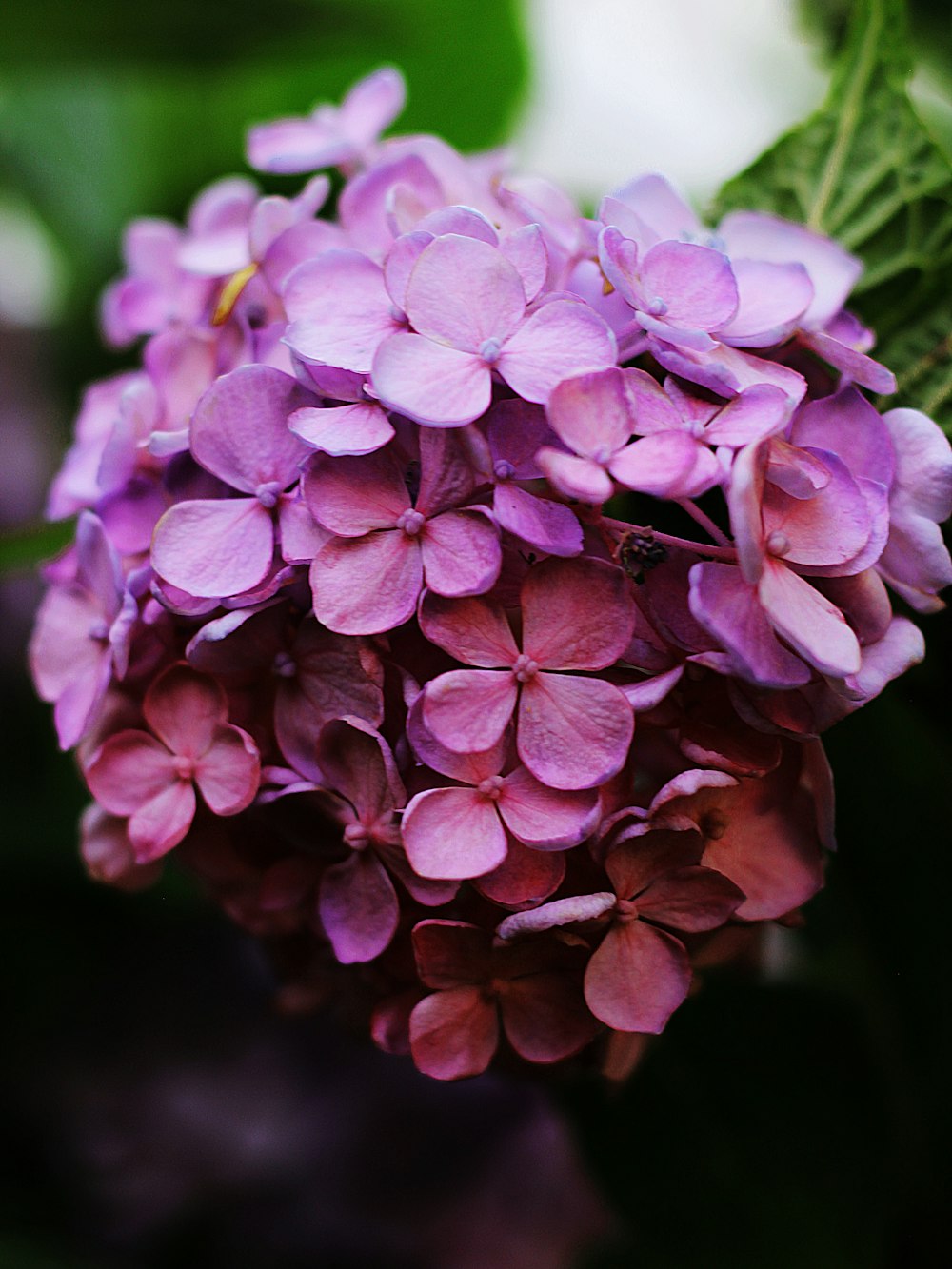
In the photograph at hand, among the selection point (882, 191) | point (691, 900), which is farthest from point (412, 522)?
point (882, 191)

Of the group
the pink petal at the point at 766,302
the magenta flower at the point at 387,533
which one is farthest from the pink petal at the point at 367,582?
the pink petal at the point at 766,302

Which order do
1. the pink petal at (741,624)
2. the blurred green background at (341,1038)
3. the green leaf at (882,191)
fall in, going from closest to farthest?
the pink petal at (741,624), the green leaf at (882,191), the blurred green background at (341,1038)

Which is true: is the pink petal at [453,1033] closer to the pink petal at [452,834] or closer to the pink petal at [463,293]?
the pink petal at [452,834]

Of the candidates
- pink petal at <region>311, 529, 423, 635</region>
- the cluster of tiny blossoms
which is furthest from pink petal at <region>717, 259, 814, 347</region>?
pink petal at <region>311, 529, 423, 635</region>

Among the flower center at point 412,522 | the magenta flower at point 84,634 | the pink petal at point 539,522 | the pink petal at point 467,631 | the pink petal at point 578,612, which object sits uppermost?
the pink petal at point 539,522

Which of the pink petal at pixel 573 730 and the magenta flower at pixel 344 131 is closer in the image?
the pink petal at pixel 573 730

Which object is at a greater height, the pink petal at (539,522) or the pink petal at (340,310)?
the pink petal at (539,522)

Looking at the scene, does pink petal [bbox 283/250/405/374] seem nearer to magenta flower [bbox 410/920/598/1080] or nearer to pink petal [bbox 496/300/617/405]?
pink petal [bbox 496/300/617/405]

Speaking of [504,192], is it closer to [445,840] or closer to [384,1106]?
[445,840]
